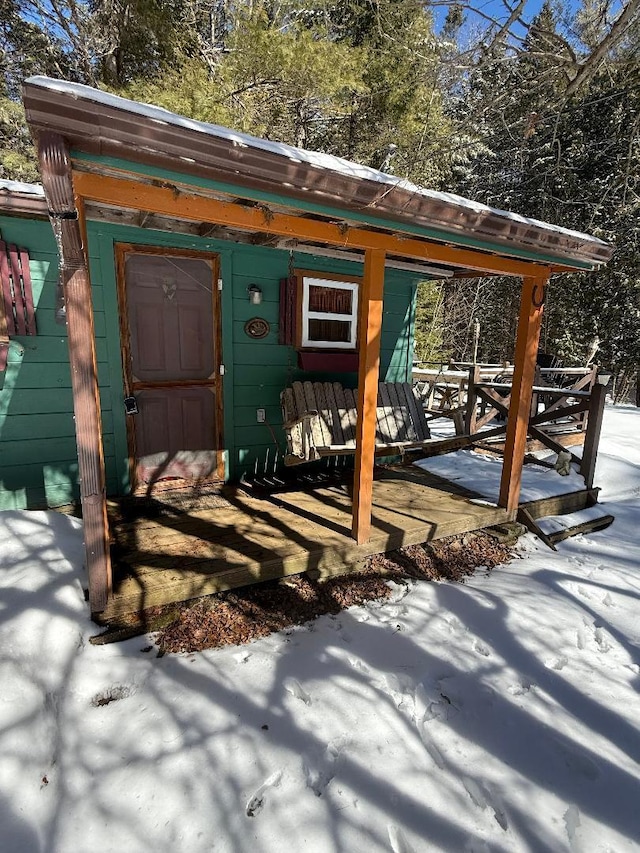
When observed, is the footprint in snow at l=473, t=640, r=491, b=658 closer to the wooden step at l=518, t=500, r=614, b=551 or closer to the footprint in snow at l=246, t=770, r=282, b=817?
the footprint in snow at l=246, t=770, r=282, b=817

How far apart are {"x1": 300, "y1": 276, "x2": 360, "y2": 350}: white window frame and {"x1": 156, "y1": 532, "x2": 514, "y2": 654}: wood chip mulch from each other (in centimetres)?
229

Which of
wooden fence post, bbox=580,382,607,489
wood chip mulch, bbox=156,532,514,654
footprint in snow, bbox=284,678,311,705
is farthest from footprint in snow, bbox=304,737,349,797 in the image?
wooden fence post, bbox=580,382,607,489

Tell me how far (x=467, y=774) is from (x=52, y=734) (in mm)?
1718

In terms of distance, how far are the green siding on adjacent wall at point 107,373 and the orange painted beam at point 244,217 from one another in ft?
5.02

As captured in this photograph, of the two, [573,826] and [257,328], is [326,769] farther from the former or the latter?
[257,328]

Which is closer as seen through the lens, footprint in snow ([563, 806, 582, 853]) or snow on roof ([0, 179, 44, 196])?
footprint in snow ([563, 806, 582, 853])

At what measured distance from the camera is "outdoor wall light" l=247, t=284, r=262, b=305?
13.3 ft

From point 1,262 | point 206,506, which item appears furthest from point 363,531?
point 1,262

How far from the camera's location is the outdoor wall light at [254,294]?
406cm

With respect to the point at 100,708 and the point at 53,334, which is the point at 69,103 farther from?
the point at 100,708

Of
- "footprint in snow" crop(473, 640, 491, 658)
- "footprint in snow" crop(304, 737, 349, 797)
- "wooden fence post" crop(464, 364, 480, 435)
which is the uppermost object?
"wooden fence post" crop(464, 364, 480, 435)

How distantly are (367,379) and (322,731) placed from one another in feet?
6.40

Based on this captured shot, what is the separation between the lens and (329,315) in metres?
4.62

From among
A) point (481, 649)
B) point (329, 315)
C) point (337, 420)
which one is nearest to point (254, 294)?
point (329, 315)
